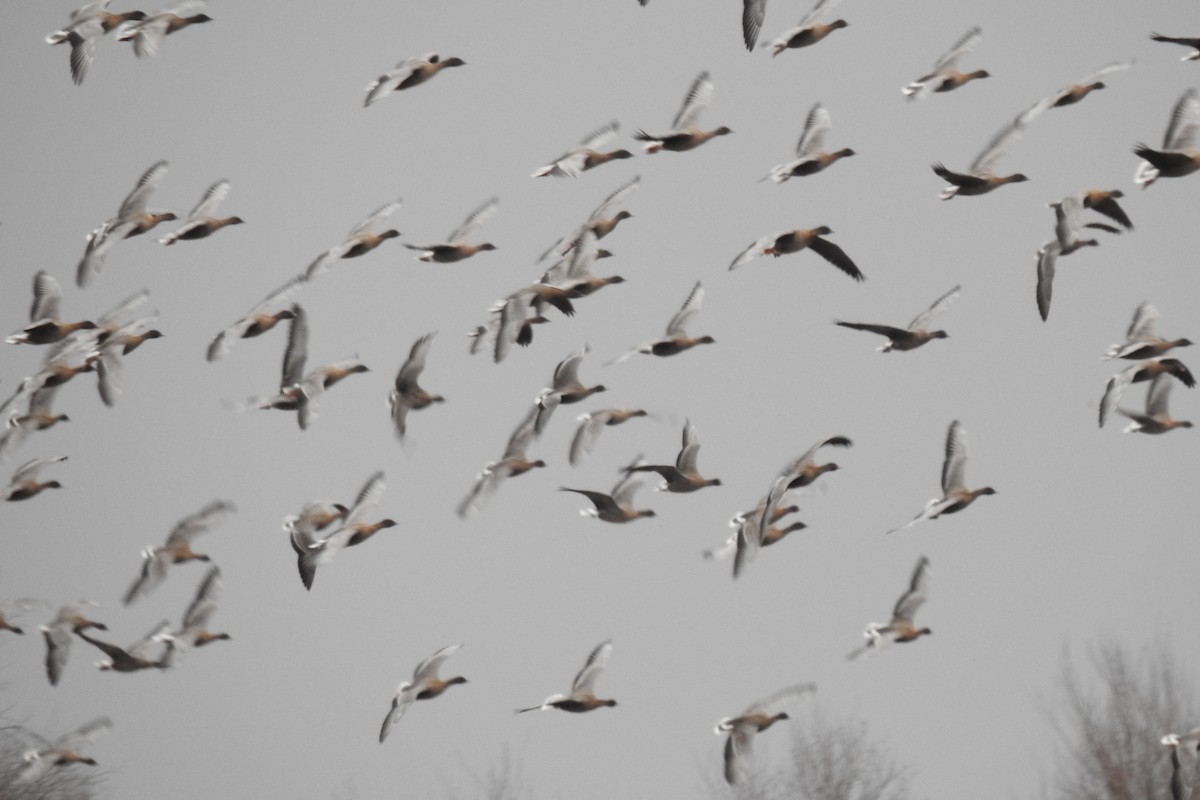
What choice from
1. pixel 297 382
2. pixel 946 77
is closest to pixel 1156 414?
pixel 946 77

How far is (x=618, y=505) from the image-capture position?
725 inches

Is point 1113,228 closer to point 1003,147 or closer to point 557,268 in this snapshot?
point 1003,147

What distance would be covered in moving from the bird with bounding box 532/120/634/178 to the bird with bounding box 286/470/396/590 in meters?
3.78

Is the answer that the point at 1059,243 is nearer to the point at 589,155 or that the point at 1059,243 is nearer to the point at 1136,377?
the point at 1136,377

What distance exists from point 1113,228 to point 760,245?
11.3 feet

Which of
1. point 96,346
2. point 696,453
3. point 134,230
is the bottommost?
point 696,453

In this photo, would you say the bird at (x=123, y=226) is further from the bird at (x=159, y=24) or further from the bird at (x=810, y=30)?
the bird at (x=810, y=30)

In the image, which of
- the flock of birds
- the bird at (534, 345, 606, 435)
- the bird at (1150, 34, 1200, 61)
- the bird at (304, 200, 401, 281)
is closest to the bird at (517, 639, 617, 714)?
the flock of birds

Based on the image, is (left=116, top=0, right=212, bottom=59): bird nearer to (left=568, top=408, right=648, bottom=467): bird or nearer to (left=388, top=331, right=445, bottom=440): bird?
(left=388, top=331, right=445, bottom=440): bird

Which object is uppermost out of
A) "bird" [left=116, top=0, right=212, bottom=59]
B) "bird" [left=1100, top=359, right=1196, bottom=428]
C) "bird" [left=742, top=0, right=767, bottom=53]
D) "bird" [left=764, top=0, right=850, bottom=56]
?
"bird" [left=116, top=0, right=212, bottom=59]

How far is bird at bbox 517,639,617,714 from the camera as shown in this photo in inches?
640

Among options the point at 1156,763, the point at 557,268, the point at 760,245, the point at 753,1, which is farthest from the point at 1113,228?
the point at 1156,763

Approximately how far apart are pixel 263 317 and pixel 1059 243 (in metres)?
8.20

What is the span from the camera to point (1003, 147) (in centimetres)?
1727
